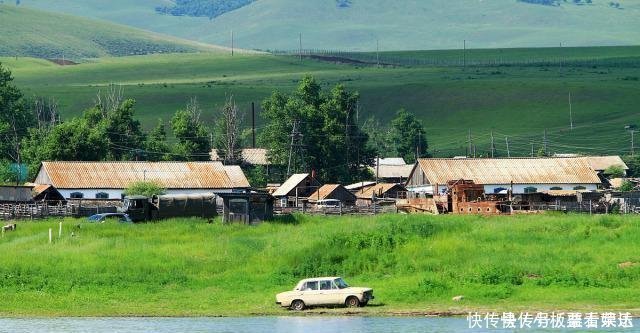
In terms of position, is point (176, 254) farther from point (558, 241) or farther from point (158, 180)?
point (158, 180)

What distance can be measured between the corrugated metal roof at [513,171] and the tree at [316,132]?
19065mm

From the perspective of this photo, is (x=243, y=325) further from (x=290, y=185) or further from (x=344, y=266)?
(x=290, y=185)

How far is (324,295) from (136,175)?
5939 centimetres

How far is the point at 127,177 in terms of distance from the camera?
107m

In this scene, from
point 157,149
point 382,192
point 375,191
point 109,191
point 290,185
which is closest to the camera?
point 109,191

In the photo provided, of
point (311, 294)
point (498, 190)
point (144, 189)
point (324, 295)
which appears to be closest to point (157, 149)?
point (144, 189)

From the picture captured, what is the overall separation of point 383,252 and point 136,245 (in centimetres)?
1262

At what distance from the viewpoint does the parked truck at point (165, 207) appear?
80938mm

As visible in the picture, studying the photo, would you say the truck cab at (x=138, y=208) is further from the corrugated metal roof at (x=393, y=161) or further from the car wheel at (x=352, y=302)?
the corrugated metal roof at (x=393, y=161)

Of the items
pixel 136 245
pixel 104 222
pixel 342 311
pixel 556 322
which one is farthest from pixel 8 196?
pixel 556 322

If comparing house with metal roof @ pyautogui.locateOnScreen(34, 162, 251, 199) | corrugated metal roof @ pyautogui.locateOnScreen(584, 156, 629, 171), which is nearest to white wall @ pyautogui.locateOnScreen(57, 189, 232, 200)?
house with metal roof @ pyautogui.locateOnScreen(34, 162, 251, 199)

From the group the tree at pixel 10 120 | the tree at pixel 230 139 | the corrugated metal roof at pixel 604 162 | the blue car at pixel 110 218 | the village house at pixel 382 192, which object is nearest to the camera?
the blue car at pixel 110 218

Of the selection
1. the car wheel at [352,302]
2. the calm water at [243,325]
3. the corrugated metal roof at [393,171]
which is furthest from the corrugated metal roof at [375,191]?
the calm water at [243,325]

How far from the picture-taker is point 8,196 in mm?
97375
